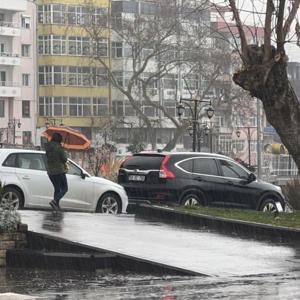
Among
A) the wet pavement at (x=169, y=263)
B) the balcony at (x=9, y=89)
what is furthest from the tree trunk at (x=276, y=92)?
the balcony at (x=9, y=89)

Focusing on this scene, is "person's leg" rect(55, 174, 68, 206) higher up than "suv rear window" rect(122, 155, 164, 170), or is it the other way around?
"suv rear window" rect(122, 155, 164, 170)

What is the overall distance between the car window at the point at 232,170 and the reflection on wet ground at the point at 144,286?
1106 centimetres

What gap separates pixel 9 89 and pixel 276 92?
70.0m

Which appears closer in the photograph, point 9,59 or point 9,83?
point 9,59

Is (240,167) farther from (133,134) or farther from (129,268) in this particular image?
(133,134)

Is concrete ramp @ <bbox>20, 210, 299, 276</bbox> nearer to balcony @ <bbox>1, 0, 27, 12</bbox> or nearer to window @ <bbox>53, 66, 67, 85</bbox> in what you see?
balcony @ <bbox>1, 0, 27, 12</bbox>

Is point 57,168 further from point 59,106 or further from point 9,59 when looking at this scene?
point 59,106

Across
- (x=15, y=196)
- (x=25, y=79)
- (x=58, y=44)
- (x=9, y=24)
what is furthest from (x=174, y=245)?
(x=58, y=44)

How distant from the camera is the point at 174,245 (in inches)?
513

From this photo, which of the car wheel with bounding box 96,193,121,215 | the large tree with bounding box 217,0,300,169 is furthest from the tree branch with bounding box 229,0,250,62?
the car wheel with bounding box 96,193,121,215

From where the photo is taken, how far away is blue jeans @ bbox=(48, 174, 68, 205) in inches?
715

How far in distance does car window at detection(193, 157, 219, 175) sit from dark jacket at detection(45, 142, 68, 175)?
4293 millimetres

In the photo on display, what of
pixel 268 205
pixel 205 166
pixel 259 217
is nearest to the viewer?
pixel 259 217

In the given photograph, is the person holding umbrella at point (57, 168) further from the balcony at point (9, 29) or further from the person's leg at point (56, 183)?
the balcony at point (9, 29)
